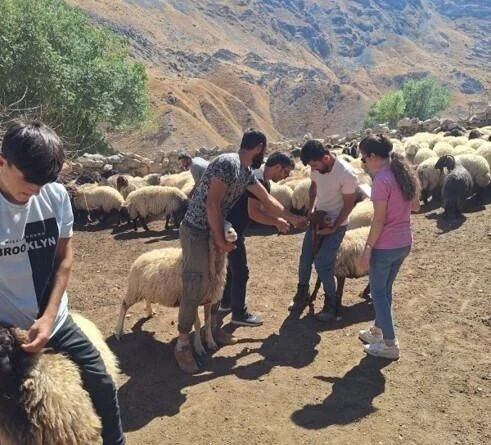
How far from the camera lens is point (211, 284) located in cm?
462

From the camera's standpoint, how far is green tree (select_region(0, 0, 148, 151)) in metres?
18.3

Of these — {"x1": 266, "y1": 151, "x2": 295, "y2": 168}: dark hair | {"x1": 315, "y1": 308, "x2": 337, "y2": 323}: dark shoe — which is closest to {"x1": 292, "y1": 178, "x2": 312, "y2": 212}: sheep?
{"x1": 315, "y1": 308, "x2": 337, "y2": 323}: dark shoe

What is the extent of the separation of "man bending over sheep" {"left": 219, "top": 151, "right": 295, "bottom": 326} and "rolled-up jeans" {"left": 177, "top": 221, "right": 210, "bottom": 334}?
2.28 ft

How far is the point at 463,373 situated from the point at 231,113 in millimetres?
62918

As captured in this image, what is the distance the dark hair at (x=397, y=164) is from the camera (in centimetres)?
421

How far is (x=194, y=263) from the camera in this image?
174 inches

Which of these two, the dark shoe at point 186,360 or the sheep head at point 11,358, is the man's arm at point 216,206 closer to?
the dark shoe at point 186,360

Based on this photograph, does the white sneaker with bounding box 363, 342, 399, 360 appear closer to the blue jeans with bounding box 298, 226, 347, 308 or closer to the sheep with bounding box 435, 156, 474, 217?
the blue jeans with bounding box 298, 226, 347, 308

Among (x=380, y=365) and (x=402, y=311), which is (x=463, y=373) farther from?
(x=402, y=311)

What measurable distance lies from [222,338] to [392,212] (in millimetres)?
2052

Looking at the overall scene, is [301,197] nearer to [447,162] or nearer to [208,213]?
[447,162]

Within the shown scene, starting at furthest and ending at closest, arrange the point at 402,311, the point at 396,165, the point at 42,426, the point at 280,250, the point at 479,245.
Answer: the point at 280,250
the point at 479,245
the point at 402,311
the point at 396,165
the point at 42,426

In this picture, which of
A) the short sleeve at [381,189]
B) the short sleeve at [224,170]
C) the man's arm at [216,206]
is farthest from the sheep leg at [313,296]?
the short sleeve at [224,170]

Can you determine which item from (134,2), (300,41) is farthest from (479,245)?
(300,41)
